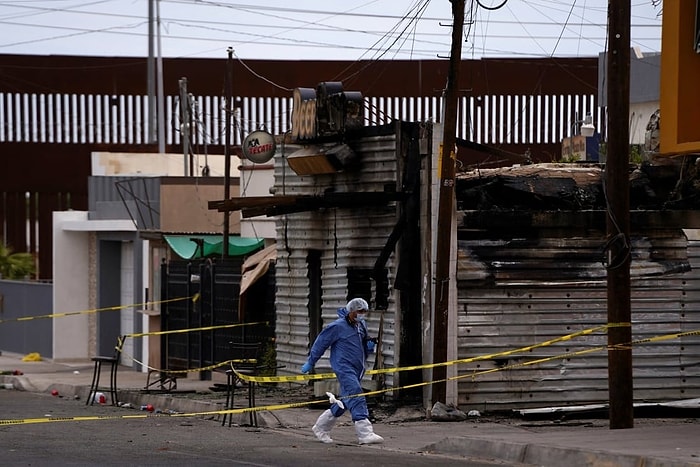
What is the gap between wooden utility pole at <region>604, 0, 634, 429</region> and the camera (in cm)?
1475

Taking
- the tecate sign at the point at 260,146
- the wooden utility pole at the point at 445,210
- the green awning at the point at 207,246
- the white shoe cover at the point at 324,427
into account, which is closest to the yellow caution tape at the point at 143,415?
the wooden utility pole at the point at 445,210

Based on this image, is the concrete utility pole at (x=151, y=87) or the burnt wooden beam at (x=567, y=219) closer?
the burnt wooden beam at (x=567, y=219)

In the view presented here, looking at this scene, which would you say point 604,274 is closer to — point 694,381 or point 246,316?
point 694,381

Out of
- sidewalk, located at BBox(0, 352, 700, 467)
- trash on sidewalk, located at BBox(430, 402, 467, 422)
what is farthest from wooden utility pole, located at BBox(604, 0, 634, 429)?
trash on sidewalk, located at BBox(430, 402, 467, 422)

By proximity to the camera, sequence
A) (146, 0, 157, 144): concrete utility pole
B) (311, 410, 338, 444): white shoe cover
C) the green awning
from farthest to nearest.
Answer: (146, 0, 157, 144): concrete utility pole < the green awning < (311, 410, 338, 444): white shoe cover

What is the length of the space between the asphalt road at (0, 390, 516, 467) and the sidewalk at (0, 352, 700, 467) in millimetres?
410

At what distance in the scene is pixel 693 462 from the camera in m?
12.0

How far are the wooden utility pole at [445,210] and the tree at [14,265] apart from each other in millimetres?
27253

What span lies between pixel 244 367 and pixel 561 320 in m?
5.99

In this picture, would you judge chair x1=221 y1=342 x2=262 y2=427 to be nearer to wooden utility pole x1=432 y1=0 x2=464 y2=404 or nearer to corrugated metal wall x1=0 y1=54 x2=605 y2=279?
wooden utility pole x1=432 y1=0 x2=464 y2=404

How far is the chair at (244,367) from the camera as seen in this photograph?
733 inches

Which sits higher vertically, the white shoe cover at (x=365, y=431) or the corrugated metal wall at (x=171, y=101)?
the corrugated metal wall at (x=171, y=101)

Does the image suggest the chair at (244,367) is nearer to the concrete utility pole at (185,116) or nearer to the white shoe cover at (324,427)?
the white shoe cover at (324,427)

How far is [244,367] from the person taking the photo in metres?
22.7
